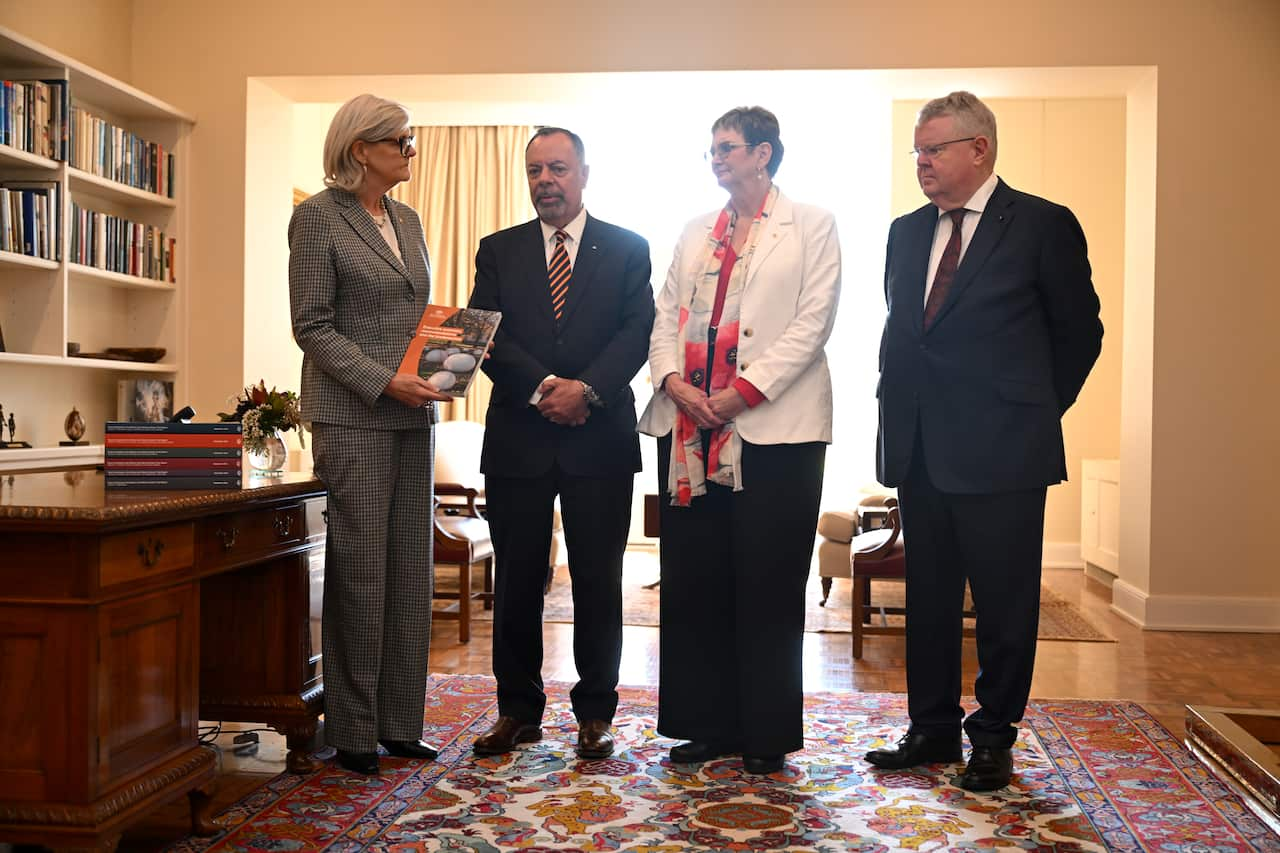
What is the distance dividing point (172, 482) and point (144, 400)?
3.23 meters

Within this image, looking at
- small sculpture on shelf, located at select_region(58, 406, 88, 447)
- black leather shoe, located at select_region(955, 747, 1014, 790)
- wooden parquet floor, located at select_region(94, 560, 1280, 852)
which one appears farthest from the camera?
small sculpture on shelf, located at select_region(58, 406, 88, 447)

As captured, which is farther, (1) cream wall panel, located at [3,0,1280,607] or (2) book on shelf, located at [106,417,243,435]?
(1) cream wall panel, located at [3,0,1280,607]

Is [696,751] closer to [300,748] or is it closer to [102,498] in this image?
[300,748]

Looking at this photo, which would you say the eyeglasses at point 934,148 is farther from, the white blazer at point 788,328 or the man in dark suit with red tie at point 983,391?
the white blazer at point 788,328

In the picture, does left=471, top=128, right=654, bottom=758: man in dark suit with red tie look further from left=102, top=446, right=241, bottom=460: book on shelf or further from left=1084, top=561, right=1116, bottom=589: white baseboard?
left=1084, top=561, right=1116, bottom=589: white baseboard

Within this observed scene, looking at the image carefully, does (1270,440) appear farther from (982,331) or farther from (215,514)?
(215,514)

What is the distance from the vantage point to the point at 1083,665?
4434 millimetres

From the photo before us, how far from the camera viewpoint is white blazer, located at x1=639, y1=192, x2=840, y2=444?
2.83 meters

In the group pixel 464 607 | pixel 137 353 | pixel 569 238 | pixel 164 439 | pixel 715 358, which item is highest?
pixel 569 238

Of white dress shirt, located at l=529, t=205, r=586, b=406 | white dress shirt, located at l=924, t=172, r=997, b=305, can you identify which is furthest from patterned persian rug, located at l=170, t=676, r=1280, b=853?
white dress shirt, located at l=529, t=205, r=586, b=406

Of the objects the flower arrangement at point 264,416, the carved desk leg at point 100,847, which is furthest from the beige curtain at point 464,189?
the carved desk leg at point 100,847

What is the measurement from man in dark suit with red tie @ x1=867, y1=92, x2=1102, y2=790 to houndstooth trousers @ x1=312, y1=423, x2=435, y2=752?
48.4 inches

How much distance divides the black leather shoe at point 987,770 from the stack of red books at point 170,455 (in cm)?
188

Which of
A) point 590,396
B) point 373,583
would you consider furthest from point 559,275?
point 373,583
